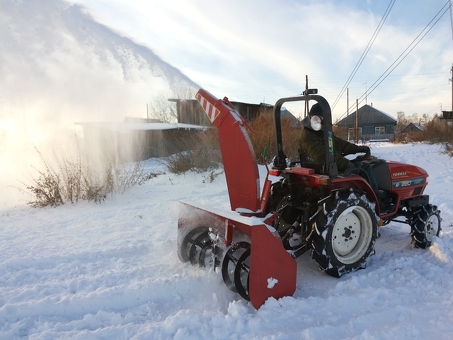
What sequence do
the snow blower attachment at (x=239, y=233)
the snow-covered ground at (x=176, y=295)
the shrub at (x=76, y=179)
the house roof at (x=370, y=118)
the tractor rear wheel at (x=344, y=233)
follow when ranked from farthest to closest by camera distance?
the house roof at (x=370, y=118), the shrub at (x=76, y=179), the tractor rear wheel at (x=344, y=233), the snow blower attachment at (x=239, y=233), the snow-covered ground at (x=176, y=295)

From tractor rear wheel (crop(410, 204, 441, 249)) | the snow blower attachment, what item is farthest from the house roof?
the snow blower attachment

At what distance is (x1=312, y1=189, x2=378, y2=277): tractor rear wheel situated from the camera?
3.05 metres

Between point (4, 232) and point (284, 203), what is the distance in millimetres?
3870

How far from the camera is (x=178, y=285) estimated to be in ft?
9.78

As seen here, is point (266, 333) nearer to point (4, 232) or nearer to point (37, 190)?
point (4, 232)

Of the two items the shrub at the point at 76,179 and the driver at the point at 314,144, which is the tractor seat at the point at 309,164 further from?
the shrub at the point at 76,179

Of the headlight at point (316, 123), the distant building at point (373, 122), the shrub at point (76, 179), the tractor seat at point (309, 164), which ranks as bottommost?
the shrub at point (76, 179)

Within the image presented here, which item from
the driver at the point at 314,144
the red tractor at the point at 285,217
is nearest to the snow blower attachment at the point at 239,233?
the red tractor at the point at 285,217

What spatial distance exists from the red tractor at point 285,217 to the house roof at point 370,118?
164ft

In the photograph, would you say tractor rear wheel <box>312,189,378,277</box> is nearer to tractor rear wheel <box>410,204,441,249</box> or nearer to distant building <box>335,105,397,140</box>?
tractor rear wheel <box>410,204,441,249</box>

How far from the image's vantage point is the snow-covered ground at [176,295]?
2307 mm

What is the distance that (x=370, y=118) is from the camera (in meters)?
52.6

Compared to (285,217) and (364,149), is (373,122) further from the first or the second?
(285,217)

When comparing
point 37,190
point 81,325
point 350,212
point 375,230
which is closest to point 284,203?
point 350,212
